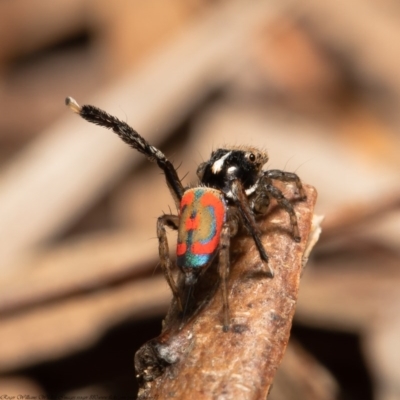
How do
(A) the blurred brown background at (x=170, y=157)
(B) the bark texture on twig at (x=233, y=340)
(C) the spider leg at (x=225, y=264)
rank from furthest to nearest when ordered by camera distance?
(A) the blurred brown background at (x=170, y=157)
(C) the spider leg at (x=225, y=264)
(B) the bark texture on twig at (x=233, y=340)

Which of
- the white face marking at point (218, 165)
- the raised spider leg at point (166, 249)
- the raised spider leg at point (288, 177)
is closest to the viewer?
the raised spider leg at point (166, 249)

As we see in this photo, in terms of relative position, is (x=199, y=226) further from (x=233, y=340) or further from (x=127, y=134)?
(x=233, y=340)

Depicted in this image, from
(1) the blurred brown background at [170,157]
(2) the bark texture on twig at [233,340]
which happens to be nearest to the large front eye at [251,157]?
(2) the bark texture on twig at [233,340]

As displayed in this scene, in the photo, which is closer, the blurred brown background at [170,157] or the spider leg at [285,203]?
the spider leg at [285,203]

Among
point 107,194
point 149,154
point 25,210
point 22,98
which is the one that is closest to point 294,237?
point 149,154

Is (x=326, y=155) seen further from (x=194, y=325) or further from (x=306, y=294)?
(x=194, y=325)

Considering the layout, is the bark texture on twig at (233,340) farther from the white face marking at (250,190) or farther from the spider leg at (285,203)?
the white face marking at (250,190)

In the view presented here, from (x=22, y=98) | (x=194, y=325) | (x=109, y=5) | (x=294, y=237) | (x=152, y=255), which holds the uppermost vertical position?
(x=109, y=5)
